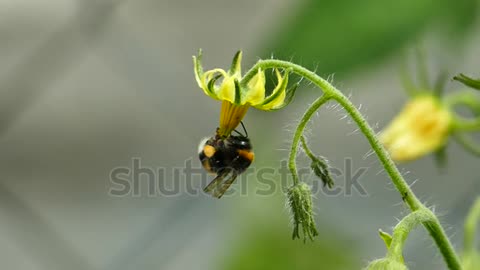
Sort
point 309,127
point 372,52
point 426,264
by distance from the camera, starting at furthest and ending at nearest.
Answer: point 426,264 < point 372,52 < point 309,127

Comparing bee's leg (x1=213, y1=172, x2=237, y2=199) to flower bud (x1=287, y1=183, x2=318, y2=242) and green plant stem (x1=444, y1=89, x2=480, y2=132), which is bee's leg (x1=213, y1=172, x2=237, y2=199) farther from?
green plant stem (x1=444, y1=89, x2=480, y2=132)

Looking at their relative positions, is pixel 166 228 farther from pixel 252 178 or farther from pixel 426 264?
pixel 252 178

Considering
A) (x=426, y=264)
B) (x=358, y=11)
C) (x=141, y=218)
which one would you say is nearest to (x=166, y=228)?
(x=141, y=218)

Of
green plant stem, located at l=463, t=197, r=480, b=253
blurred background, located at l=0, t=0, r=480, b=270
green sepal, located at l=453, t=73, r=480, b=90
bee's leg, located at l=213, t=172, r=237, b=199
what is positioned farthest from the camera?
blurred background, located at l=0, t=0, r=480, b=270

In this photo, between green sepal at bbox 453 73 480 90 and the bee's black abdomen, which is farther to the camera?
the bee's black abdomen

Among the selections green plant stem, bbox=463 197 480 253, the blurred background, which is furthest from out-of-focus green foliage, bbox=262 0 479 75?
the blurred background

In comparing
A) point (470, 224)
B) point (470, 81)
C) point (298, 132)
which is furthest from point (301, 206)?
point (470, 224)

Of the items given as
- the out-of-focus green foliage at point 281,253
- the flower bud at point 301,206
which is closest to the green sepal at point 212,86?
the flower bud at point 301,206

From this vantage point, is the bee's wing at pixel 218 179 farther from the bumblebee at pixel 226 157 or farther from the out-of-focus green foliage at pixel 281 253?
A: the out-of-focus green foliage at pixel 281 253
